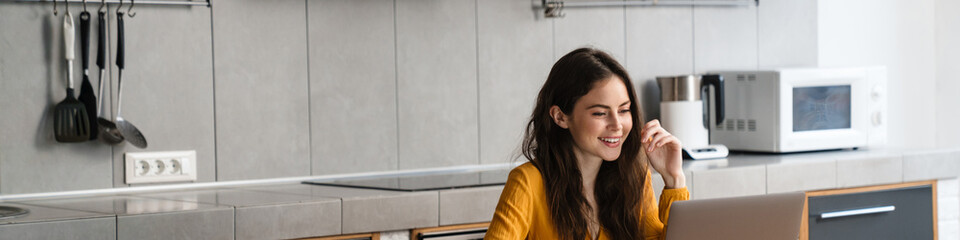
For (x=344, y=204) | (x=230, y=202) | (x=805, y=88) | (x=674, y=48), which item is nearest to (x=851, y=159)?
(x=805, y=88)

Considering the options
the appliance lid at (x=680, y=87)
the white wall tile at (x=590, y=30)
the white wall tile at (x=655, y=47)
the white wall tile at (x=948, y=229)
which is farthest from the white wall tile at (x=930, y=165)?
the white wall tile at (x=590, y=30)

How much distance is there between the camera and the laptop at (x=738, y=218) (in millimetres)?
1382

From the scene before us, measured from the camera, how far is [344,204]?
7.16 feet

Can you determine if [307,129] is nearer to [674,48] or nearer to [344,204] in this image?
[344,204]

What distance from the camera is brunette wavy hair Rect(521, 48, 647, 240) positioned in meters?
1.61

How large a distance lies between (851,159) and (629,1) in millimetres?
854

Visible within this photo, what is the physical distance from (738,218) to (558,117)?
37 cm

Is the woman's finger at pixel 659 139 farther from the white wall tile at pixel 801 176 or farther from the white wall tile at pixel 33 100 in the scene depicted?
the white wall tile at pixel 33 100

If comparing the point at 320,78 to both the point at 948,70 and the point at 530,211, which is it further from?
the point at 948,70

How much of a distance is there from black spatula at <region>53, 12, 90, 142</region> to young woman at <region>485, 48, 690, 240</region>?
1.30 metres

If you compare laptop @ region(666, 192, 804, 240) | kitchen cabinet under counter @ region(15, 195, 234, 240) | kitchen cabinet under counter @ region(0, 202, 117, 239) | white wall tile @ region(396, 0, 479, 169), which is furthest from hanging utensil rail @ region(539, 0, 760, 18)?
laptop @ region(666, 192, 804, 240)

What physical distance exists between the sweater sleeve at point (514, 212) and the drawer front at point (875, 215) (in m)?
1.48

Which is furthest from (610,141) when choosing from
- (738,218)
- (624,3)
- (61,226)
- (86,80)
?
(624,3)

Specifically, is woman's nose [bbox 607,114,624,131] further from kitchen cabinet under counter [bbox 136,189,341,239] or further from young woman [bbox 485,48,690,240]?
kitchen cabinet under counter [bbox 136,189,341,239]
